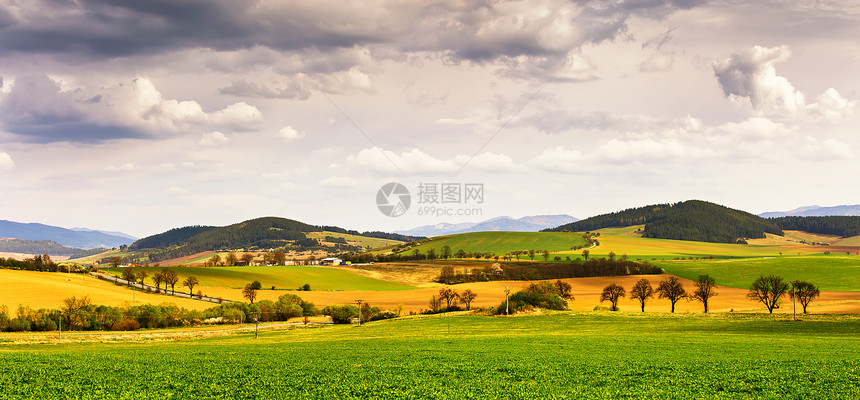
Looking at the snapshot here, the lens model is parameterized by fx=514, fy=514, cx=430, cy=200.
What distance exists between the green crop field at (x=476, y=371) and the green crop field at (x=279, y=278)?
11110 cm

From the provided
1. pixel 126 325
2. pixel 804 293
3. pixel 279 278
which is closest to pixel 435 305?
pixel 126 325

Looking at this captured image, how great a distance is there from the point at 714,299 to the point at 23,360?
127m

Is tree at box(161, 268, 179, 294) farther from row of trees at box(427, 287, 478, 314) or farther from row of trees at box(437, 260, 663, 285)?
row of trees at box(437, 260, 663, 285)

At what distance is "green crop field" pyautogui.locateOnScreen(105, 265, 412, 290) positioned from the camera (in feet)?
501

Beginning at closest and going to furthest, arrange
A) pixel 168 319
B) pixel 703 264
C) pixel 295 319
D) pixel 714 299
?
pixel 168 319 → pixel 295 319 → pixel 714 299 → pixel 703 264

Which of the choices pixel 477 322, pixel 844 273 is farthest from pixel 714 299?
pixel 477 322

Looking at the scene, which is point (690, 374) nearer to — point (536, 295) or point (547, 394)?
point (547, 394)

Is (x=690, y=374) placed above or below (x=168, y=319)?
above

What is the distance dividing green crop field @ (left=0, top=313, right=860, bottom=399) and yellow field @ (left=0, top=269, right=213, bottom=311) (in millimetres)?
73380

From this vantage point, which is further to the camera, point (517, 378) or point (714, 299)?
point (714, 299)

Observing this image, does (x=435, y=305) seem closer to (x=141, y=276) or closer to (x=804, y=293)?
(x=804, y=293)

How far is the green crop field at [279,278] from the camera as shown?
152625 mm

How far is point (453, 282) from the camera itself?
162 meters

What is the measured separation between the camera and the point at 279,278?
6403 inches
